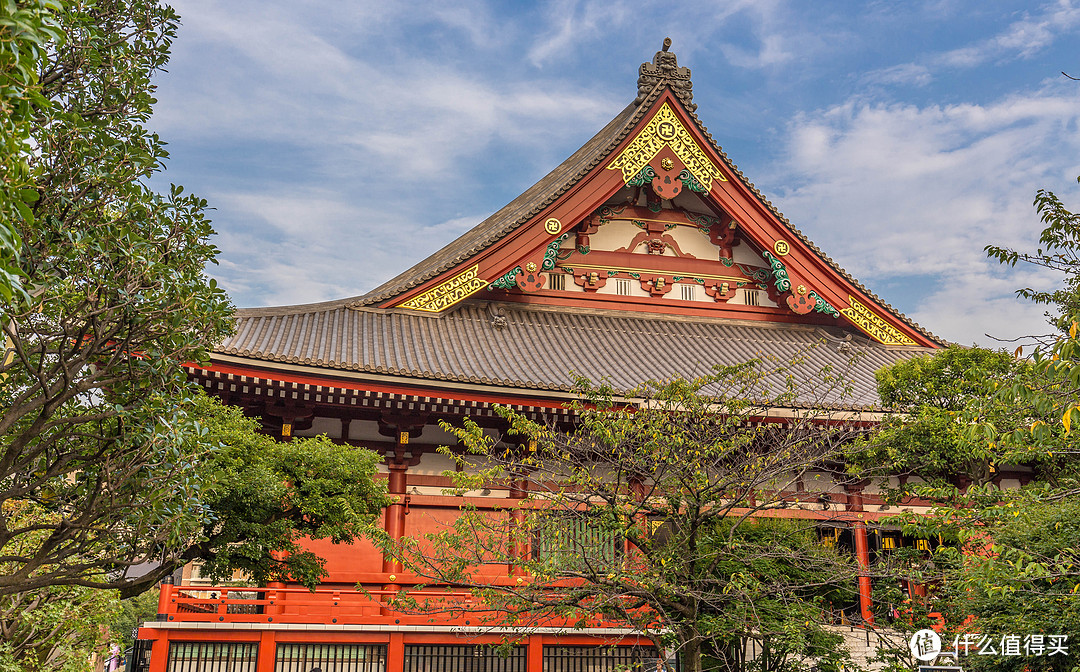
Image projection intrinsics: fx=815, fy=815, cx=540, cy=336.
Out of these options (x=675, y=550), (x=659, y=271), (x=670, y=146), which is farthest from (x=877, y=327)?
(x=675, y=550)

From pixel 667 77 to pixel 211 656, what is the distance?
12.5m

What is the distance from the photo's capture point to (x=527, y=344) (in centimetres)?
1412

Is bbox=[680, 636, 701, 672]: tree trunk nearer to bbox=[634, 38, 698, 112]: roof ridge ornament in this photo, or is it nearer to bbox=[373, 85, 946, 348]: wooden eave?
bbox=[373, 85, 946, 348]: wooden eave

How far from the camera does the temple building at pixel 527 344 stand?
34.0 ft

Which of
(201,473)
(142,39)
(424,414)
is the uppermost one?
(142,39)

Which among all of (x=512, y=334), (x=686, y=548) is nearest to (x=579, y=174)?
(x=512, y=334)

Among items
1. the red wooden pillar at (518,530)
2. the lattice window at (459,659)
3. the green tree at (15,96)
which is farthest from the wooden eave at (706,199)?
the green tree at (15,96)

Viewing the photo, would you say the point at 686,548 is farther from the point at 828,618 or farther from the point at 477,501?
the point at 477,501

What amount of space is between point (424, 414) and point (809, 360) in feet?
25.2

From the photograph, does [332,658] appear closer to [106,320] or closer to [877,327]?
[106,320]

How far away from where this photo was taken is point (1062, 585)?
293 inches

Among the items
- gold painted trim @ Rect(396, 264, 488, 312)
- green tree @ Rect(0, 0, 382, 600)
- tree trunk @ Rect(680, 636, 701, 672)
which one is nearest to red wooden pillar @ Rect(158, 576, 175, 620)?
green tree @ Rect(0, 0, 382, 600)

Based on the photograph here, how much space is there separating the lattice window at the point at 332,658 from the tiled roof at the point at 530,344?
11.6ft

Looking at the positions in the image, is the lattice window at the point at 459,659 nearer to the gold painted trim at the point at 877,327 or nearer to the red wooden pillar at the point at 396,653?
the red wooden pillar at the point at 396,653
